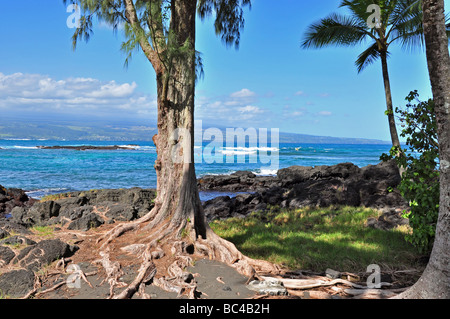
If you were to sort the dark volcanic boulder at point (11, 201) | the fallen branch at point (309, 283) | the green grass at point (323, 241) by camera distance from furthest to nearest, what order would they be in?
the dark volcanic boulder at point (11, 201)
the green grass at point (323, 241)
the fallen branch at point (309, 283)

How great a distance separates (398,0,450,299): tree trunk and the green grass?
2.20 metres

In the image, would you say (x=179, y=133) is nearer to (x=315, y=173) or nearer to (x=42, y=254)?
(x=42, y=254)

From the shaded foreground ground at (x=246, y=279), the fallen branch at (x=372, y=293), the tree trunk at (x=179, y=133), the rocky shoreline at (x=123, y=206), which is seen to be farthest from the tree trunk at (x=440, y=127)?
the tree trunk at (x=179, y=133)

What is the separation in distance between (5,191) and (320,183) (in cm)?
1621

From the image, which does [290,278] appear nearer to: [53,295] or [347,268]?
[347,268]

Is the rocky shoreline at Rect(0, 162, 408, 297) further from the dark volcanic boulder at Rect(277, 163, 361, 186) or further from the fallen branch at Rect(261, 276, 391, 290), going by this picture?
the fallen branch at Rect(261, 276, 391, 290)

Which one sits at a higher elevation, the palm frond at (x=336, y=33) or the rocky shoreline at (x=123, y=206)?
the palm frond at (x=336, y=33)

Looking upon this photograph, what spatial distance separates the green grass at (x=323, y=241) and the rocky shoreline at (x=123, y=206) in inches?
41.0

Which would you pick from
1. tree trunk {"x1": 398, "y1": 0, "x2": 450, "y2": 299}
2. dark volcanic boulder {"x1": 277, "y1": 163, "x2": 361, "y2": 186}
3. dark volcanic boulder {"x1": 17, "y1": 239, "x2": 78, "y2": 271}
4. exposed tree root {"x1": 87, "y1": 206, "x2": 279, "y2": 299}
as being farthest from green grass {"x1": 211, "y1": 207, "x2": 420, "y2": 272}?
dark volcanic boulder {"x1": 277, "y1": 163, "x2": 361, "y2": 186}

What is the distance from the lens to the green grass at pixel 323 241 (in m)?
7.06

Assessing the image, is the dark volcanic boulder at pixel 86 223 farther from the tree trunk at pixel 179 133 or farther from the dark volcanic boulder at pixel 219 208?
the dark volcanic boulder at pixel 219 208

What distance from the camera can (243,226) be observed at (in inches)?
431

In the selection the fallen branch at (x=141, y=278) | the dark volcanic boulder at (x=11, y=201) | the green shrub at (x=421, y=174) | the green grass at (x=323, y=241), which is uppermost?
the green shrub at (x=421, y=174)
